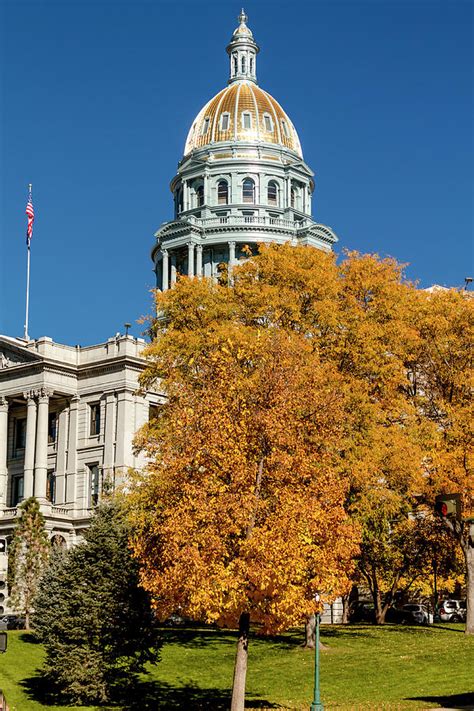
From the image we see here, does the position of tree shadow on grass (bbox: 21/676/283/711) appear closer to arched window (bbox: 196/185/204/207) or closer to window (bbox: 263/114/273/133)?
arched window (bbox: 196/185/204/207)

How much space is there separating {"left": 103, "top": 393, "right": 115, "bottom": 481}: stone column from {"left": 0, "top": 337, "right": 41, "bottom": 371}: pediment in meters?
5.73

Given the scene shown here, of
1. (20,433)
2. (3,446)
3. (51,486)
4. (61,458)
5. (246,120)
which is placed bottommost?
(51,486)

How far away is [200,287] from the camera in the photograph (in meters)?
56.5

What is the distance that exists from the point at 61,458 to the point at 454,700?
52141mm

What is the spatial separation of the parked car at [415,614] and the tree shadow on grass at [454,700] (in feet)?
87.1

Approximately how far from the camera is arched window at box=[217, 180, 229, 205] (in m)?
137

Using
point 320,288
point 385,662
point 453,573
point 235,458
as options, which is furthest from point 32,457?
point 235,458

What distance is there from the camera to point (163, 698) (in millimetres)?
40156

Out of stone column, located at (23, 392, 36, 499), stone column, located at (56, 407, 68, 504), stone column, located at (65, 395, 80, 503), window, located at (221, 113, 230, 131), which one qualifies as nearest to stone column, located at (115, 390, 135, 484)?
stone column, located at (65, 395, 80, 503)

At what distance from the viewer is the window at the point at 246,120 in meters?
138

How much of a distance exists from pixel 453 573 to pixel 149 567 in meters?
34.2

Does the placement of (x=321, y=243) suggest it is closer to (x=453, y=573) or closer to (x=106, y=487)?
(x=453, y=573)

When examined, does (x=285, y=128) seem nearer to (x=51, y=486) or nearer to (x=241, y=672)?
(x=51, y=486)

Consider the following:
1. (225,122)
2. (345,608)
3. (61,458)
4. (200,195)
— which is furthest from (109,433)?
(225,122)
